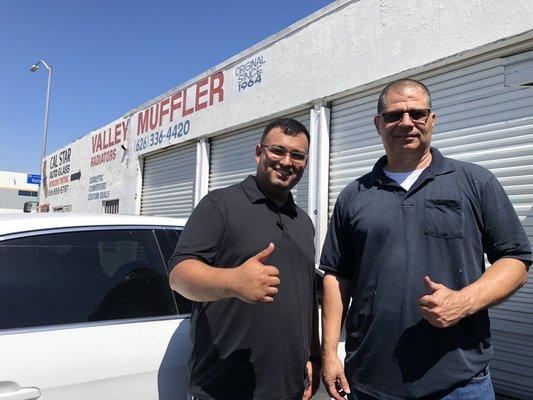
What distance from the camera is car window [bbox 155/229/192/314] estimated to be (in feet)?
8.39

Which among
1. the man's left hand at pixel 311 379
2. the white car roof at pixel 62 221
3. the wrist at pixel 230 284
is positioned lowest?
the man's left hand at pixel 311 379

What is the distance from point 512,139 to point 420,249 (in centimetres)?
331

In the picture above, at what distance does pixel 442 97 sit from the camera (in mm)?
5285

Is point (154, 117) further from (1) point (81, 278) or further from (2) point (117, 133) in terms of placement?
(1) point (81, 278)

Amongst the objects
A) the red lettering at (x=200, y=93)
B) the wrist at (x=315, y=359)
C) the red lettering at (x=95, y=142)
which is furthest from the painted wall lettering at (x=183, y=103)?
the wrist at (x=315, y=359)

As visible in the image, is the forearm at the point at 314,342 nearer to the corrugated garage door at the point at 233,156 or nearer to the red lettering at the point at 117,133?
the corrugated garage door at the point at 233,156

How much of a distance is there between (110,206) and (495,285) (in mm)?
12415

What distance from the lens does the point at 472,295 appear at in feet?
5.61

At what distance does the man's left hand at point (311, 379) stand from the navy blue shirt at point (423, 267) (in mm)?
196

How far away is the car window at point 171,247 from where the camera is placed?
2559 millimetres

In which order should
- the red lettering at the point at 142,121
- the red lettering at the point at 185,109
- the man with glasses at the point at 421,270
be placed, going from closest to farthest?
the man with glasses at the point at 421,270, the red lettering at the point at 185,109, the red lettering at the point at 142,121

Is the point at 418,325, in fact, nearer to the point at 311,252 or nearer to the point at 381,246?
the point at 381,246

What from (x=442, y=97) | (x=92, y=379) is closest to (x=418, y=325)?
(x=92, y=379)

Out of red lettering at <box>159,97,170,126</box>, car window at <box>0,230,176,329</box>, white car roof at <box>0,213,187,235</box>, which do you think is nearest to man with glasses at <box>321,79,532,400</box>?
car window at <box>0,230,176,329</box>
